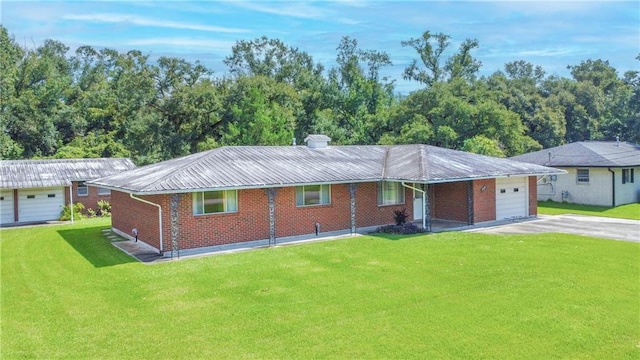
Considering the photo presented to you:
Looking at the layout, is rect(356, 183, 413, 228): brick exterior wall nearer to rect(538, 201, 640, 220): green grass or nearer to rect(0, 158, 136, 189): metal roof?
rect(538, 201, 640, 220): green grass

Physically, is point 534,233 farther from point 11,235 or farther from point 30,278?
point 11,235

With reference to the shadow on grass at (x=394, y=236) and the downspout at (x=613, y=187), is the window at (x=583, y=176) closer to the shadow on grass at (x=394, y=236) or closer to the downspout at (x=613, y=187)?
the downspout at (x=613, y=187)

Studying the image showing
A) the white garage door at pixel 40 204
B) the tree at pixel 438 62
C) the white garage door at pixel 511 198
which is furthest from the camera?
the tree at pixel 438 62

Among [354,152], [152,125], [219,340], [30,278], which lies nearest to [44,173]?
[152,125]

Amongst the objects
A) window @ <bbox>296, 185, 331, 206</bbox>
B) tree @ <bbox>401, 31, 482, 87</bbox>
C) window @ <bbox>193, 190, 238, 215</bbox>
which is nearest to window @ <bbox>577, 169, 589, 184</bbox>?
window @ <bbox>296, 185, 331, 206</bbox>

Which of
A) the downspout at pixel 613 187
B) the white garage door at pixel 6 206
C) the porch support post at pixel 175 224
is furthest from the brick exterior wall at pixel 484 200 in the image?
the white garage door at pixel 6 206

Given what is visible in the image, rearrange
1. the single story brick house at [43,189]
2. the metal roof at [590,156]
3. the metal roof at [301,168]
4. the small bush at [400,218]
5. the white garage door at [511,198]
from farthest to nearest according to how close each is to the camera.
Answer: the metal roof at [590,156] → the single story brick house at [43,189] → the white garage door at [511,198] → the small bush at [400,218] → the metal roof at [301,168]
